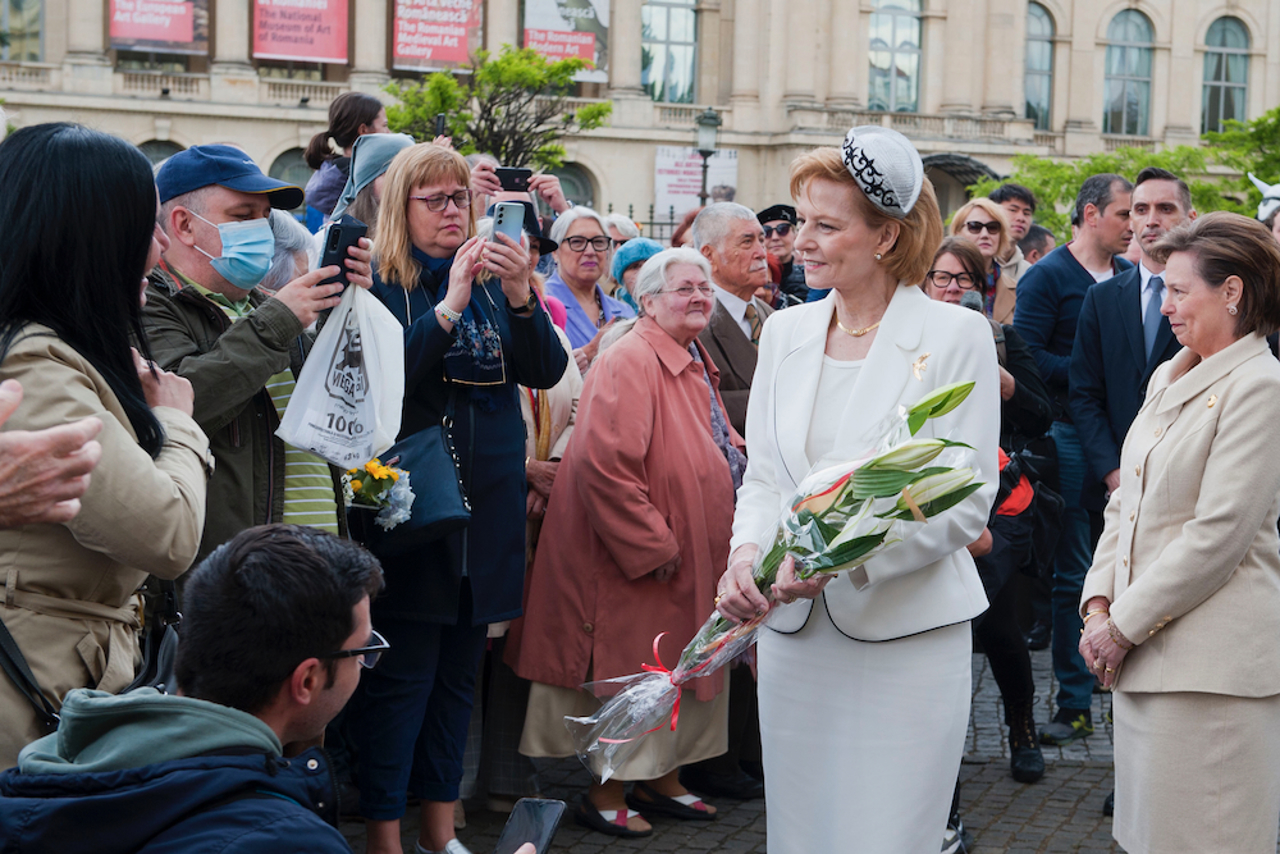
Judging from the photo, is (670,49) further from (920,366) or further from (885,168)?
(920,366)

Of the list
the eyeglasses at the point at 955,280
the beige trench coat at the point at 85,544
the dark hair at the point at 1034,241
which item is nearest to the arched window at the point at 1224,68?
the dark hair at the point at 1034,241

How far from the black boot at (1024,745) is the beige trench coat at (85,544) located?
13.3 feet

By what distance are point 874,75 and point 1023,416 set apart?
42.4 metres

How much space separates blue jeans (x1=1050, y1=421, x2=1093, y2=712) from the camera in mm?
6188

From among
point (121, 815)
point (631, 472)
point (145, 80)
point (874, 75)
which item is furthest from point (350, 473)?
point (874, 75)

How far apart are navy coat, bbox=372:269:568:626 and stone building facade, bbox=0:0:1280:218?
32.0 meters

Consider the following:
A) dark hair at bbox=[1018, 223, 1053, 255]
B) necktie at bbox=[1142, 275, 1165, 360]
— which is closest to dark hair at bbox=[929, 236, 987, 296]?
necktie at bbox=[1142, 275, 1165, 360]

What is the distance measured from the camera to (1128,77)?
4812cm

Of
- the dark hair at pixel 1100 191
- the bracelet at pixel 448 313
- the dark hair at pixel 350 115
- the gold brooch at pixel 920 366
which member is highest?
the dark hair at pixel 350 115

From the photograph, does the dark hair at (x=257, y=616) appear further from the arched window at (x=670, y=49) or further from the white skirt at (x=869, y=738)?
the arched window at (x=670, y=49)

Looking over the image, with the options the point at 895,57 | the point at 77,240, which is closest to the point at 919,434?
the point at 77,240

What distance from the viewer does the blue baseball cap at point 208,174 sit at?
3.66m

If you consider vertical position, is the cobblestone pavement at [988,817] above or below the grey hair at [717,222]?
below

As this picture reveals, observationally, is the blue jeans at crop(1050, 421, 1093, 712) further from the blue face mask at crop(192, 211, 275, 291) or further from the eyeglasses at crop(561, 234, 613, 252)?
the blue face mask at crop(192, 211, 275, 291)
